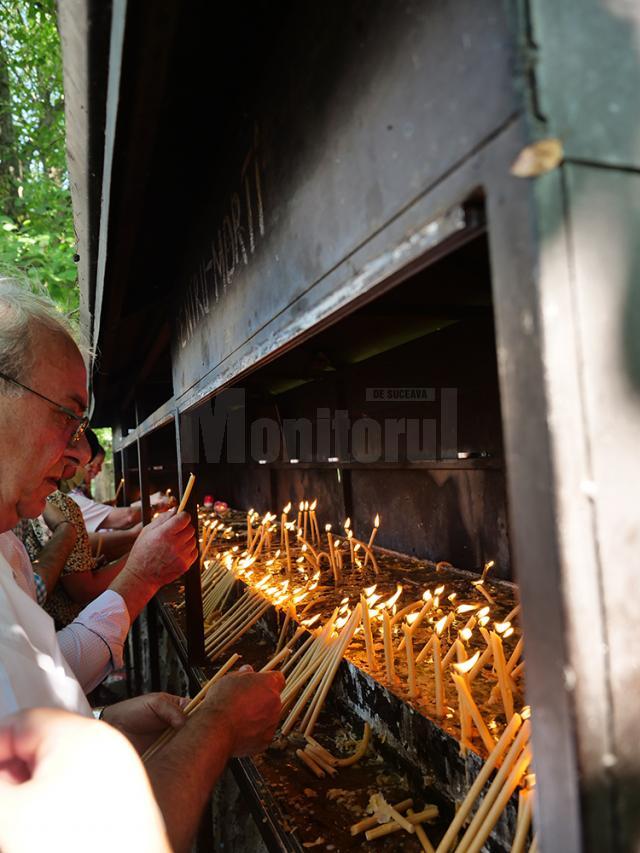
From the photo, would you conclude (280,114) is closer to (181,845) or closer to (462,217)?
(462,217)

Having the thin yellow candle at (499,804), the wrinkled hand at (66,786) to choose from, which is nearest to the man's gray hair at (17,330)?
the wrinkled hand at (66,786)

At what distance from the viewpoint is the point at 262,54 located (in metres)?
1.66

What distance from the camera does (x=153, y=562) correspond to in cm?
302

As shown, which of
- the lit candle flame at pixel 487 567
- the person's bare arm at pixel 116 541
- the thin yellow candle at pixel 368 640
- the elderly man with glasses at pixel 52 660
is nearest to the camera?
the elderly man with glasses at pixel 52 660

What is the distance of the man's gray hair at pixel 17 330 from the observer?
1.77 m

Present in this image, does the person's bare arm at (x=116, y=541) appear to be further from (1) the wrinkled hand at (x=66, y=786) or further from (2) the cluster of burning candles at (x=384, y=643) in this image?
(1) the wrinkled hand at (x=66, y=786)

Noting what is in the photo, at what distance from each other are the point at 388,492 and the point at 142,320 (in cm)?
291

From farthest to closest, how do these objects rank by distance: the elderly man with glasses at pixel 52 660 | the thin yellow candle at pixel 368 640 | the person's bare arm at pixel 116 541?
the person's bare arm at pixel 116 541 → the thin yellow candle at pixel 368 640 → the elderly man with glasses at pixel 52 660

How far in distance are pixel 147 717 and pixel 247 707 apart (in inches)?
19.4

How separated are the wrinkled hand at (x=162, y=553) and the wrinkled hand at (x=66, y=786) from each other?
2129 millimetres

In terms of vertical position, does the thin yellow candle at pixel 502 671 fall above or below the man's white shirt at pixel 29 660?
below

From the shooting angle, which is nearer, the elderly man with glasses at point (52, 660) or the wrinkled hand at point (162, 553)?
the elderly man with glasses at point (52, 660)

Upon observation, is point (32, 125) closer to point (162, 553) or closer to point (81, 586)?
point (81, 586)

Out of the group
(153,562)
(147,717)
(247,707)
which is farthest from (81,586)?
(247,707)
